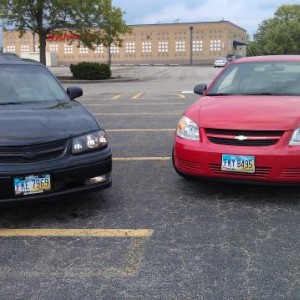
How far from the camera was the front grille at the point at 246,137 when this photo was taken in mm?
4695

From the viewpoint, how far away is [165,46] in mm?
81000

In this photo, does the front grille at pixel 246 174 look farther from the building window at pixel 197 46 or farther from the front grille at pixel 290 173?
the building window at pixel 197 46

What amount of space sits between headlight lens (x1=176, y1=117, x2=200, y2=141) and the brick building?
73487 mm

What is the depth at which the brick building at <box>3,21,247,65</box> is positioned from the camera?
78.8 meters

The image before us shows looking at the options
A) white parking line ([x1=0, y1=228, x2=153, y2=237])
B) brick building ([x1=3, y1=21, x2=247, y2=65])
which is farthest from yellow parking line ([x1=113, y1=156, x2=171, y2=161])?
brick building ([x1=3, y1=21, x2=247, y2=65])

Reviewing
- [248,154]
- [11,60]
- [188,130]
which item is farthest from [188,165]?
[11,60]

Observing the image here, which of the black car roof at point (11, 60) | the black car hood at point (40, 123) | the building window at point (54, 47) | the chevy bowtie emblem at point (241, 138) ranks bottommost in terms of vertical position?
the chevy bowtie emblem at point (241, 138)

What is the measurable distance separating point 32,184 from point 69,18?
84.5ft

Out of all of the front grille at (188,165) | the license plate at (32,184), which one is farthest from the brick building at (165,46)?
the license plate at (32,184)

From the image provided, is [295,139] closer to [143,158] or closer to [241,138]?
[241,138]

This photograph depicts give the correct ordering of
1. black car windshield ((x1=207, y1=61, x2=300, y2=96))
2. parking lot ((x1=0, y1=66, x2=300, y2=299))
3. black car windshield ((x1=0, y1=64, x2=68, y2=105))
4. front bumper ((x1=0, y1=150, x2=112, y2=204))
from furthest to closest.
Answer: black car windshield ((x1=207, y1=61, x2=300, y2=96))
black car windshield ((x1=0, y1=64, x2=68, y2=105))
front bumper ((x1=0, y1=150, x2=112, y2=204))
parking lot ((x1=0, y1=66, x2=300, y2=299))

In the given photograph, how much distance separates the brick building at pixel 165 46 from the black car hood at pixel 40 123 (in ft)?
241

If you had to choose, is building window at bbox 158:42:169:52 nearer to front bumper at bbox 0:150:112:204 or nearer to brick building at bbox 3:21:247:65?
brick building at bbox 3:21:247:65

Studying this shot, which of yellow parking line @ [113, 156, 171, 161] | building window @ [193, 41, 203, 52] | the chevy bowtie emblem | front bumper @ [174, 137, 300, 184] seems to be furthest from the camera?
building window @ [193, 41, 203, 52]
